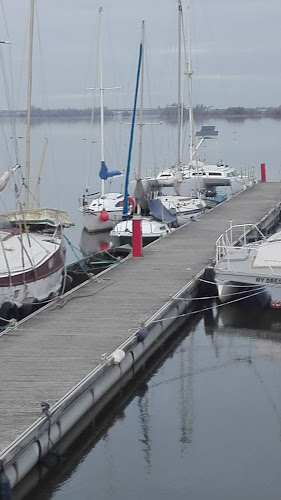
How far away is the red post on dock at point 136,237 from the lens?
72.8 feet

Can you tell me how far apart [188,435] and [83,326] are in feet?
12.0

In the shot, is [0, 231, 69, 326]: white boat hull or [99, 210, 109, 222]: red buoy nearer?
[0, 231, 69, 326]: white boat hull

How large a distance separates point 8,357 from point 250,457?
4.22 meters

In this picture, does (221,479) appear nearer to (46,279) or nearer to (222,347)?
(222,347)

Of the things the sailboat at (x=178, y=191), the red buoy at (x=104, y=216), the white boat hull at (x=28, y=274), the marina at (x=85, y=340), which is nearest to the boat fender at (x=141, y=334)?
the marina at (x=85, y=340)

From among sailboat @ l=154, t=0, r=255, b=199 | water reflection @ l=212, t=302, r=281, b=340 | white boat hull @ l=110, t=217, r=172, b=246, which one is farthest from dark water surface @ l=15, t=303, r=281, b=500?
sailboat @ l=154, t=0, r=255, b=199

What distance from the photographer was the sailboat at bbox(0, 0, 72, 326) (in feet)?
57.1

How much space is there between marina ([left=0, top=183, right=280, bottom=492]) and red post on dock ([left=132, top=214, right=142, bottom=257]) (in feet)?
0.88

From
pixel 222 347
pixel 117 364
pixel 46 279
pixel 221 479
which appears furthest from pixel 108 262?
pixel 221 479

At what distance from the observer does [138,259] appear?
2259 centimetres

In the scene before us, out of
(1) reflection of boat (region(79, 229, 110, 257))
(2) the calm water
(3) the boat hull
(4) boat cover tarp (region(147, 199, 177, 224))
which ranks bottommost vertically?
(1) reflection of boat (region(79, 229, 110, 257))

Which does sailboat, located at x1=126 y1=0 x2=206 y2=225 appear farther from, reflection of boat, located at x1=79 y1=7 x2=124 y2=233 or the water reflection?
the water reflection

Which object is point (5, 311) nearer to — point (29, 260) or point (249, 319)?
A: point (29, 260)

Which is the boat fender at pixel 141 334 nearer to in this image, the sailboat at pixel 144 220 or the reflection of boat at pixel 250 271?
the reflection of boat at pixel 250 271
